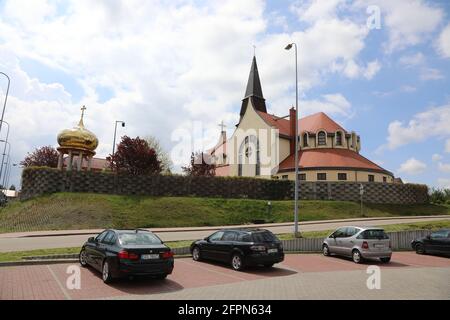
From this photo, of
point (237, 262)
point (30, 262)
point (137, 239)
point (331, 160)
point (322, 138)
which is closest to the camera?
point (137, 239)

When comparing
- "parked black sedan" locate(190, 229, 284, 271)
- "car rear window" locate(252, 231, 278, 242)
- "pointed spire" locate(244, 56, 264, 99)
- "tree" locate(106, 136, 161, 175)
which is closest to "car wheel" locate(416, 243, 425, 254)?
"parked black sedan" locate(190, 229, 284, 271)

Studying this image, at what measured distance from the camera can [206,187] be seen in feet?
119

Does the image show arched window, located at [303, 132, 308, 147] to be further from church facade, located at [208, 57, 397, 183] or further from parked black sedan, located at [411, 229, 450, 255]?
parked black sedan, located at [411, 229, 450, 255]

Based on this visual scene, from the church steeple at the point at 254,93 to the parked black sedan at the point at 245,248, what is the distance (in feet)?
163

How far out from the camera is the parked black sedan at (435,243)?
16400mm

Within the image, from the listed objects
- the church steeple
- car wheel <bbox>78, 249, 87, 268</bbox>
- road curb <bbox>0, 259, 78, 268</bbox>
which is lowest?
road curb <bbox>0, 259, 78, 268</bbox>

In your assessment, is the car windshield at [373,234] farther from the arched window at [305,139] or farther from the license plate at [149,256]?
the arched window at [305,139]

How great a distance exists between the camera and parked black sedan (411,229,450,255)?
1640 centimetres

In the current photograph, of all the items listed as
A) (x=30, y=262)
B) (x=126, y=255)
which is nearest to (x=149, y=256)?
(x=126, y=255)

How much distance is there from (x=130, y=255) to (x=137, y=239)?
0.79 meters

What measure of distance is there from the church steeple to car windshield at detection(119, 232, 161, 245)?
52.4 metres

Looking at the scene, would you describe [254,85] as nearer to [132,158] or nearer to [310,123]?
[310,123]

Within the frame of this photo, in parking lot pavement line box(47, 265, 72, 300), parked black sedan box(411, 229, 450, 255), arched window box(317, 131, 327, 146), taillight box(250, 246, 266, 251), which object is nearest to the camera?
parking lot pavement line box(47, 265, 72, 300)
